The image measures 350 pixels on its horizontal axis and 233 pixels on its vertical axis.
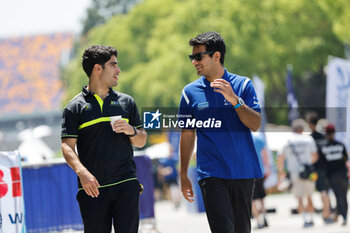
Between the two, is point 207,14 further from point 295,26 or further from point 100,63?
point 100,63

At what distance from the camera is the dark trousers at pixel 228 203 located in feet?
20.4

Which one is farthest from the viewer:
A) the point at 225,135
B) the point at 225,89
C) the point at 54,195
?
the point at 54,195

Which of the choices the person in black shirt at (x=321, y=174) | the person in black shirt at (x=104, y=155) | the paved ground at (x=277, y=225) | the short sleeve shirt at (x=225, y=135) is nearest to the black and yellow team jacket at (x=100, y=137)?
the person in black shirt at (x=104, y=155)

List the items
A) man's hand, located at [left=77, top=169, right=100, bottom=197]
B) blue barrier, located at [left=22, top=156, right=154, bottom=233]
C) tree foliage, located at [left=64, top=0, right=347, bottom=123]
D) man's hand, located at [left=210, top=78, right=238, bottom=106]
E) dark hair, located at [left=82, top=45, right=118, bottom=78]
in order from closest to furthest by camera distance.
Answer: man's hand, located at [left=77, top=169, right=100, bottom=197]
man's hand, located at [left=210, top=78, right=238, bottom=106]
dark hair, located at [left=82, top=45, right=118, bottom=78]
blue barrier, located at [left=22, top=156, right=154, bottom=233]
tree foliage, located at [left=64, top=0, right=347, bottom=123]

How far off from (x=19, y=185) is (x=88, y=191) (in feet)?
9.25

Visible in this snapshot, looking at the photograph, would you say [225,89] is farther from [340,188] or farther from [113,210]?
[340,188]

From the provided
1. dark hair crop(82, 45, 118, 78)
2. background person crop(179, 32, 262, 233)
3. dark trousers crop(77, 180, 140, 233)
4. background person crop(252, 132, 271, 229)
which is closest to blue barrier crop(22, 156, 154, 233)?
background person crop(252, 132, 271, 229)

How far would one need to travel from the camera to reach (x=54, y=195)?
12.3 meters

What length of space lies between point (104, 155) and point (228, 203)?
1.06 m

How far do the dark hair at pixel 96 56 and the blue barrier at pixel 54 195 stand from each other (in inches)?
236

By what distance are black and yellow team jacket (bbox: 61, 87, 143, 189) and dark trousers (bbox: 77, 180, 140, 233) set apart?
3.0 inches

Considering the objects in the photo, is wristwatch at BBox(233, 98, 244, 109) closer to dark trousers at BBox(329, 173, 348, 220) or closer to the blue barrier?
the blue barrier

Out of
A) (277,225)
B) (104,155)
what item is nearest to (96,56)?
(104,155)

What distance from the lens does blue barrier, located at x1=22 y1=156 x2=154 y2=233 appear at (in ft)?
40.0
